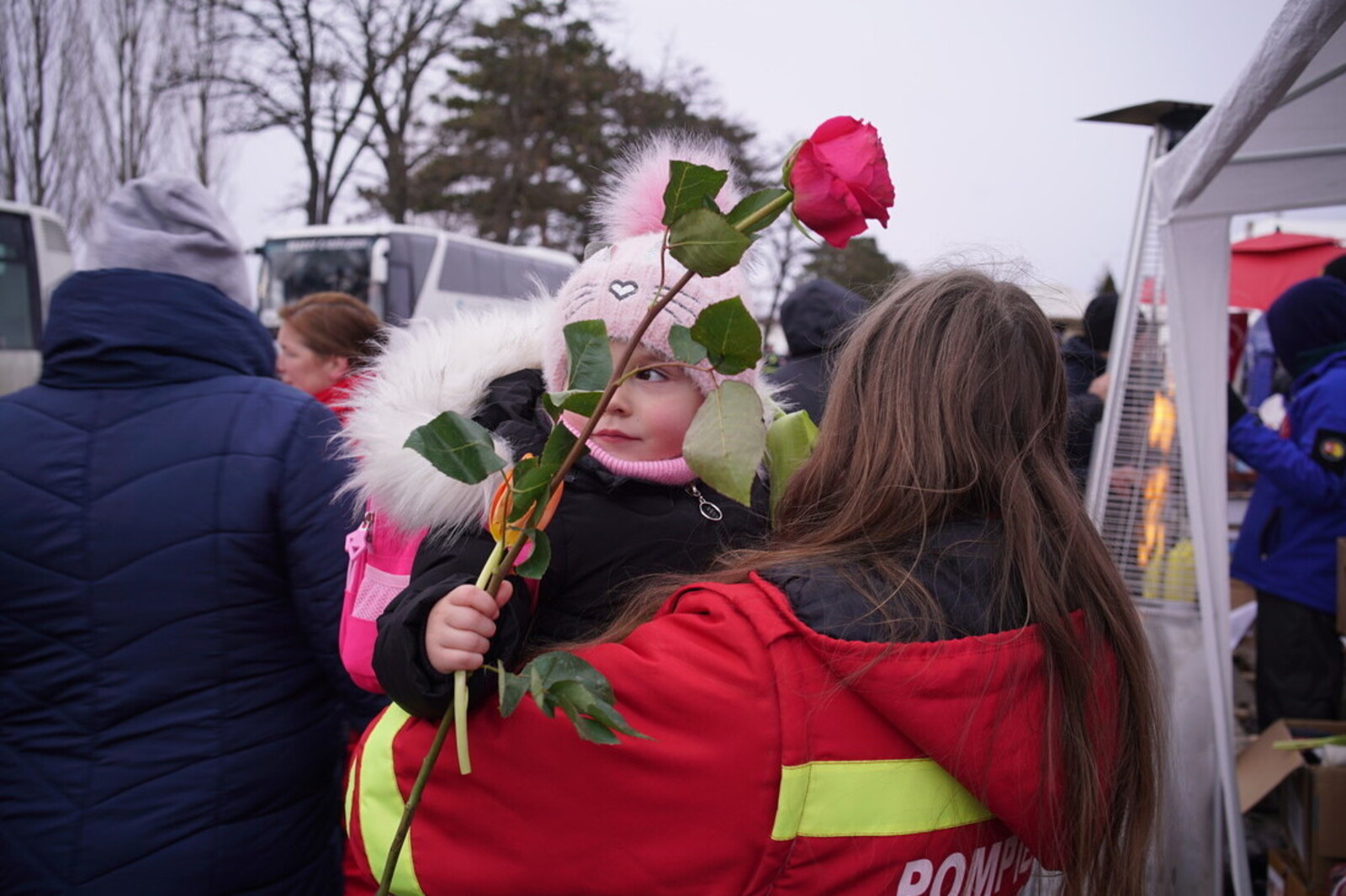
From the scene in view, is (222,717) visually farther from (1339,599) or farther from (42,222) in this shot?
(42,222)

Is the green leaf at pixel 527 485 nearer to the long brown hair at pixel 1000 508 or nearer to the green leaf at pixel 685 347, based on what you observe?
the green leaf at pixel 685 347

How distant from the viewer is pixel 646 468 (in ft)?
4.93

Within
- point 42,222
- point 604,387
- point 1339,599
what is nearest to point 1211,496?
point 1339,599

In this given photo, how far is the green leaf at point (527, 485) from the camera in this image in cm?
98

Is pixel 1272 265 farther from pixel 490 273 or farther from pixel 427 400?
pixel 490 273

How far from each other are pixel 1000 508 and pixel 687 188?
0.62 meters

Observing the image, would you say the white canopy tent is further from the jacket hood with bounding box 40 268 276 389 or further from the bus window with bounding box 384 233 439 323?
the bus window with bounding box 384 233 439 323

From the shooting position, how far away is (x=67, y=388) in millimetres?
1889

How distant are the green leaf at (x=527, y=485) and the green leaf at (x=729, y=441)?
157mm

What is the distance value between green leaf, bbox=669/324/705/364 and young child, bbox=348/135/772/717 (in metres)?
0.37

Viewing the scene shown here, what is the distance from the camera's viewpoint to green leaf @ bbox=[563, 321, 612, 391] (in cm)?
99

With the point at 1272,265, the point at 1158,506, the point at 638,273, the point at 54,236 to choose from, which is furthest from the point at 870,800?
the point at 54,236

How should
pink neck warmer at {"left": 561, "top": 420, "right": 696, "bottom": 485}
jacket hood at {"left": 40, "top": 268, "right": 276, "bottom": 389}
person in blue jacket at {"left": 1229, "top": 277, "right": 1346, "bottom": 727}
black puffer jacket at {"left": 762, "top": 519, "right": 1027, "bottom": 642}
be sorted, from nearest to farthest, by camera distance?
1. black puffer jacket at {"left": 762, "top": 519, "right": 1027, "bottom": 642}
2. pink neck warmer at {"left": 561, "top": 420, "right": 696, "bottom": 485}
3. jacket hood at {"left": 40, "top": 268, "right": 276, "bottom": 389}
4. person in blue jacket at {"left": 1229, "top": 277, "right": 1346, "bottom": 727}

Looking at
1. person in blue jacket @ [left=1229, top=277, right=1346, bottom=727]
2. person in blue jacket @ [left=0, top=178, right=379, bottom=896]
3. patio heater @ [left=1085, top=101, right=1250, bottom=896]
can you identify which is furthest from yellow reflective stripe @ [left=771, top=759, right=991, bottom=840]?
person in blue jacket @ [left=1229, top=277, right=1346, bottom=727]
